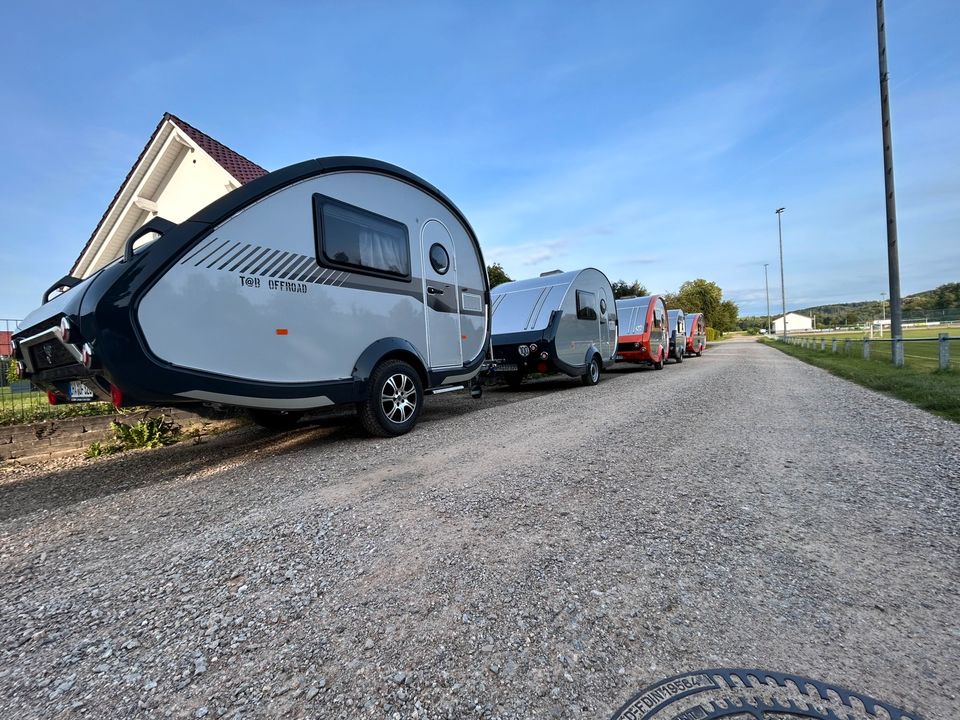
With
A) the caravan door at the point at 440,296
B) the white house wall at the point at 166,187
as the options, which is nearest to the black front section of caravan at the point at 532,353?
the caravan door at the point at 440,296

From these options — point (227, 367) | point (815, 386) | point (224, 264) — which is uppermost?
point (224, 264)

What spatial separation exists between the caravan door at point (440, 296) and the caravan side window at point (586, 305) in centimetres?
469

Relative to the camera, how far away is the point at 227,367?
411 centimetres

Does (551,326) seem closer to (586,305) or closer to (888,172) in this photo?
(586,305)

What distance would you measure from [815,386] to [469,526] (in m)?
9.45

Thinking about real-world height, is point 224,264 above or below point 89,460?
above

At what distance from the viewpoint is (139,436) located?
5.96 metres

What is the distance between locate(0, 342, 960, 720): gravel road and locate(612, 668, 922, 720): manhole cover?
0.19 feet

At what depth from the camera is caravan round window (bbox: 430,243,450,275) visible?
6375 millimetres

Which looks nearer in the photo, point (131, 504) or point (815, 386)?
point (131, 504)

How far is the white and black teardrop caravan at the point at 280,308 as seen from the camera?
3666mm

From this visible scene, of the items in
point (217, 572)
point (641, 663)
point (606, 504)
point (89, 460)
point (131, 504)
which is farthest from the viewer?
point (89, 460)

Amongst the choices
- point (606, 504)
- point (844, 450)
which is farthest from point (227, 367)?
point (844, 450)

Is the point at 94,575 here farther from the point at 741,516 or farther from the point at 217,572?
the point at 741,516
